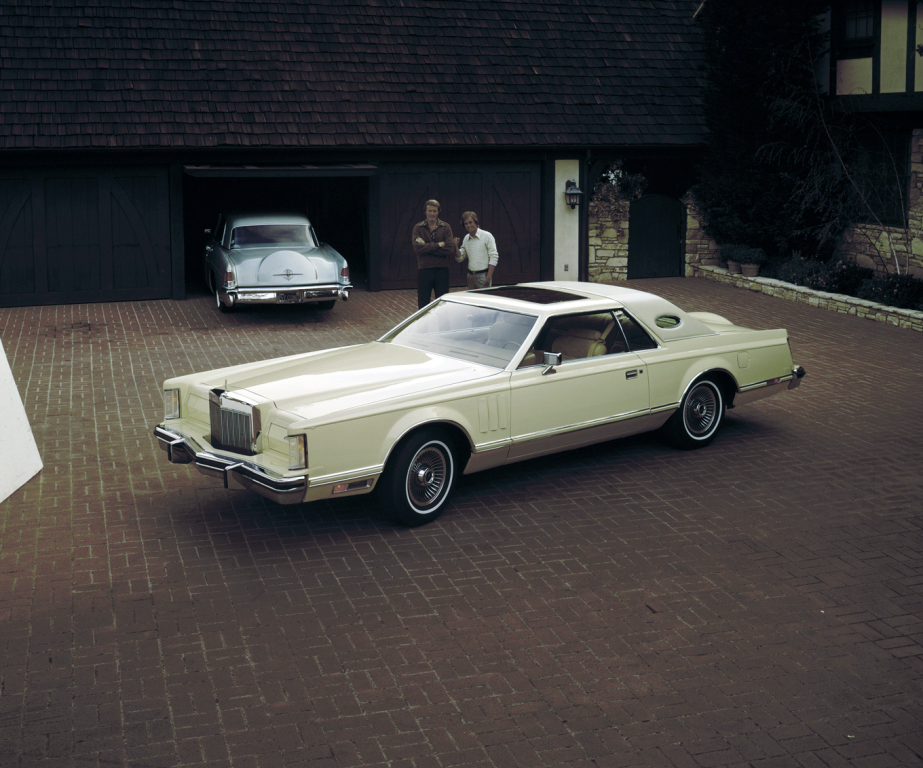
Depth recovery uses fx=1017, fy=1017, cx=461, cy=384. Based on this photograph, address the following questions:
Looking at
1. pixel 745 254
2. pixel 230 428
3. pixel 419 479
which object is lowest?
pixel 419 479

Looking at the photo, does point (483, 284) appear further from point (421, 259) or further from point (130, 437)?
point (130, 437)

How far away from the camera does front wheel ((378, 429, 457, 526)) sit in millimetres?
6871

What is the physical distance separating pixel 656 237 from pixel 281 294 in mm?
8873

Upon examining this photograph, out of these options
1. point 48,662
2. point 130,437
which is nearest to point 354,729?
point 48,662

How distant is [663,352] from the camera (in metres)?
8.46

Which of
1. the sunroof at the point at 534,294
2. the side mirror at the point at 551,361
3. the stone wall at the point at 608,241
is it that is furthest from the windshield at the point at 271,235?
Result: the side mirror at the point at 551,361

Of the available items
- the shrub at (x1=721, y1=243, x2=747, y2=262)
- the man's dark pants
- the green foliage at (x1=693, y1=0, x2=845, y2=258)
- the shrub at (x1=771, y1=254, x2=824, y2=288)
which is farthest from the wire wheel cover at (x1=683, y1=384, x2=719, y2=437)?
the shrub at (x1=721, y1=243, x2=747, y2=262)

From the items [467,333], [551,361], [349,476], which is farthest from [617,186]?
[349,476]

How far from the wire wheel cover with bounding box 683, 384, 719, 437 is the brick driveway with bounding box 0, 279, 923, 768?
27cm

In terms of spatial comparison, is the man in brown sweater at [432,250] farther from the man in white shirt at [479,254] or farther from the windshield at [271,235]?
the windshield at [271,235]

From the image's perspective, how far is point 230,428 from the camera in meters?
7.02

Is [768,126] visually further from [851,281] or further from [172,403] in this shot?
[172,403]

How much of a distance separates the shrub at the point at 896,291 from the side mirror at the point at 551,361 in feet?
33.2

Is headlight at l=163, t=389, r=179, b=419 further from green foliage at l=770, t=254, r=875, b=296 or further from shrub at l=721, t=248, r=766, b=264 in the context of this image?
shrub at l=721, t=248, r=766, b=264
